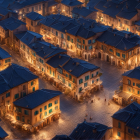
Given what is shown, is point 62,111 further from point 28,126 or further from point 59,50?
point 59,50

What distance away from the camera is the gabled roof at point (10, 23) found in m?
155

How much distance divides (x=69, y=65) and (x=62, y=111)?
18089 mm

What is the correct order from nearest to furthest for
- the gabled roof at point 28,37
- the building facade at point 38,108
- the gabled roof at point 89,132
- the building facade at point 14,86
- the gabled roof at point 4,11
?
the gabled roof at point 89,132, the building facade at point 38,108, the building facade at point 14,86, the gabled roof at point 28,37, the gabled roof at point 4,11

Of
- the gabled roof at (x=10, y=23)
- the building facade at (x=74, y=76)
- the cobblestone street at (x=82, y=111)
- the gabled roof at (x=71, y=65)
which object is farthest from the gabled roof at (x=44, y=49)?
the gabled roof at (x=10, y=23)

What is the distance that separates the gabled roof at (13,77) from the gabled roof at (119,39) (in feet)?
141

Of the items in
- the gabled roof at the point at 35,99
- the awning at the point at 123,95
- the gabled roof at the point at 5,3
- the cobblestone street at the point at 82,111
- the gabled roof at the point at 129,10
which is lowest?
the cobblestone street at the point at 82,111

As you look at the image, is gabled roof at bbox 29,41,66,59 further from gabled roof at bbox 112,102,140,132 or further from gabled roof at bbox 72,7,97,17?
gabled roof at bbox 72,7,97,17

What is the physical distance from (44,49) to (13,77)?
27.5 meters

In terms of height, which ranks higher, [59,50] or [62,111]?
[59,50]

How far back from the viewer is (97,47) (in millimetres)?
150625

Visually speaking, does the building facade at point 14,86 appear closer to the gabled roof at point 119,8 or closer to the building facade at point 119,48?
the building facade at point 119,48

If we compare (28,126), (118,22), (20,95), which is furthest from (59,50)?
(118,22)

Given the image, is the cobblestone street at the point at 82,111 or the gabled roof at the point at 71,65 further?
the gabled roof at the point at 71,65

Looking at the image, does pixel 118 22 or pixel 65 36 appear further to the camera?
pixel 118 22
